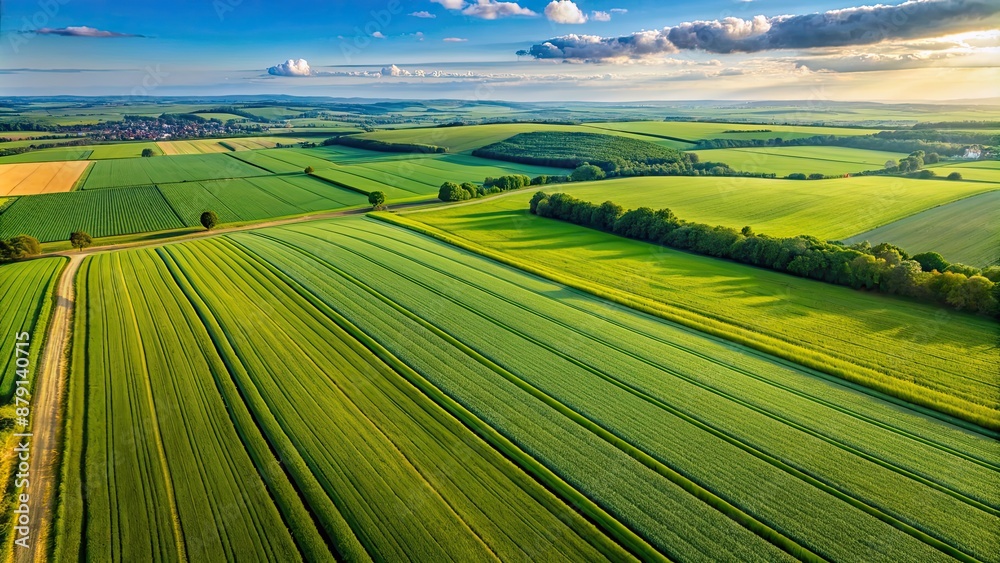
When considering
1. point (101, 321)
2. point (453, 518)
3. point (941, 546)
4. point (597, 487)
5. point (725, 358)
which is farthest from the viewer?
point (101, 321)

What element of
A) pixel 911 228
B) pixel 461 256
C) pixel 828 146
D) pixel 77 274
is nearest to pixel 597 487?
pixel 461 256

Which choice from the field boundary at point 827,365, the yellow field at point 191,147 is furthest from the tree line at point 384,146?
the field boundary at point 827,365

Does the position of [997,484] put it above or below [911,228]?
below

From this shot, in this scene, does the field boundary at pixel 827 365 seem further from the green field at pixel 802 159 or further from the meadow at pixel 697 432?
the green field at pixel 802 159

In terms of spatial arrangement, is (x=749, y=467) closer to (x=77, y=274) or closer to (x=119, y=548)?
(x=119, y=548)

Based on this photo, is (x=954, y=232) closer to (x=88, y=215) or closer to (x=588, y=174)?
(x=588, y=174)

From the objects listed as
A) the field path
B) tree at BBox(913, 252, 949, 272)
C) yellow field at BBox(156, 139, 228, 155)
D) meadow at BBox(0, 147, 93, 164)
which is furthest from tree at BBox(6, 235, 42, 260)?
yellow field at BBox(156, 139, 228, 155)

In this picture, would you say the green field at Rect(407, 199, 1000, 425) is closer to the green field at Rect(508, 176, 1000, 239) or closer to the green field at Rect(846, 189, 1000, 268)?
the green field at Rect(846, 189, 1000, 268)
